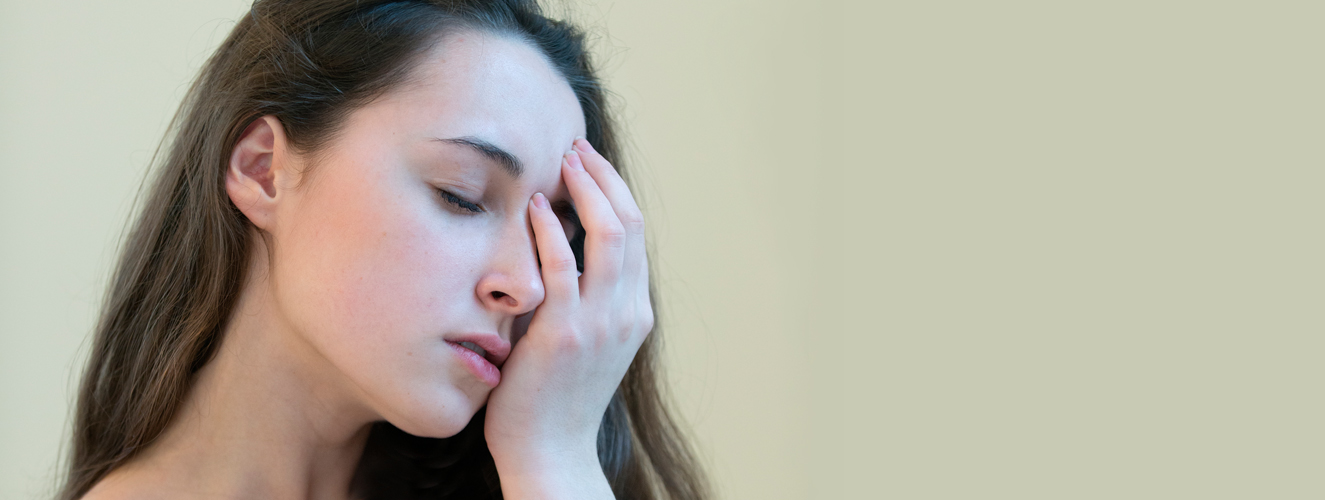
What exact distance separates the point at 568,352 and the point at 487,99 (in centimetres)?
31

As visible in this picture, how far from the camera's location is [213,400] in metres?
1.09

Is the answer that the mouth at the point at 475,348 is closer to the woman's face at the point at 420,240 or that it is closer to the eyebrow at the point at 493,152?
the woman's face at the point at 420,240

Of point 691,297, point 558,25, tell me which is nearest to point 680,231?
point 691,297

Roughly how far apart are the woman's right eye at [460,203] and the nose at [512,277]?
43mm

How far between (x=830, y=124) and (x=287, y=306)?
107cm

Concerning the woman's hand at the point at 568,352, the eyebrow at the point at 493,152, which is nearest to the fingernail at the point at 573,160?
the woman's hand at the point at 568,352

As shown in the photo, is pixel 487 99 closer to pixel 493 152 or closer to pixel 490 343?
pixel 493 152

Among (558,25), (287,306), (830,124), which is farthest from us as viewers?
(830,124)

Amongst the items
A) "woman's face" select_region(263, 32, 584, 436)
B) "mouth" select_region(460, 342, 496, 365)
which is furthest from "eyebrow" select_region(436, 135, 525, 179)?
"mouth" select_region(460, 342, 496, 365)

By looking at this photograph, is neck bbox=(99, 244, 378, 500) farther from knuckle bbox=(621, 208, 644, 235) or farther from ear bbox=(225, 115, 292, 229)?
knuckle bbox=(621, 208, 644, 235)

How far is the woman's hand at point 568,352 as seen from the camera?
106 centimetres

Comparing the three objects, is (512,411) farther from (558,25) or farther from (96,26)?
(96,26)

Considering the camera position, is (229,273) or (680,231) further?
(680,231)

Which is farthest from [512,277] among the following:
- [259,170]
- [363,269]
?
[259,170]
